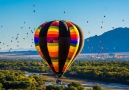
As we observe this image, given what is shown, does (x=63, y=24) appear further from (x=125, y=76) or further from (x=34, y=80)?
(x=125, y=76)

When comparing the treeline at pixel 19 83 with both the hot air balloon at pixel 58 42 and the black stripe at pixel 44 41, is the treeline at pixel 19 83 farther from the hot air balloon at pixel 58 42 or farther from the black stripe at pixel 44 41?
the hot air balloon at pixel 58 42

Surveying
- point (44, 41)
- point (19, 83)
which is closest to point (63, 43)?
point (44, 41)

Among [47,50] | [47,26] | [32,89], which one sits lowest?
[32,89]

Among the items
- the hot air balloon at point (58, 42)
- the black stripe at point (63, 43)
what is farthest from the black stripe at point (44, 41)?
the black stripe at point (63, 43)

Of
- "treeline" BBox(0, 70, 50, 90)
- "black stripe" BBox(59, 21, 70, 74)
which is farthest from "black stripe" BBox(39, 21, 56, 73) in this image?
"treeline" BBox(0, 70, 50, 90)

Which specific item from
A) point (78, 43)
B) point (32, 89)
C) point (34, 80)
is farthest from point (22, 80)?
point (78, 43)

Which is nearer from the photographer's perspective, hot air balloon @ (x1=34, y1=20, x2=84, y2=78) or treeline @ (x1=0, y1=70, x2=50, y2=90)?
hot air balloon @ (x1=34, y1=20, x2=84, y2=78)

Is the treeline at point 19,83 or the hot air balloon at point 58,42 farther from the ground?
the hot air balloon at point 58,42

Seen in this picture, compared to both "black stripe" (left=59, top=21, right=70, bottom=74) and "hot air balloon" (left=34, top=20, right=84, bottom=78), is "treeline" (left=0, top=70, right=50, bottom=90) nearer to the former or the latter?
"hot air balloon" (left=34, top=20, right=84, bottom=78)
